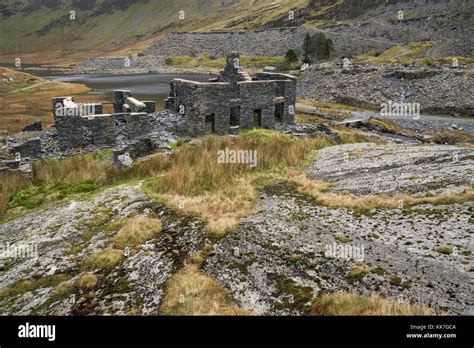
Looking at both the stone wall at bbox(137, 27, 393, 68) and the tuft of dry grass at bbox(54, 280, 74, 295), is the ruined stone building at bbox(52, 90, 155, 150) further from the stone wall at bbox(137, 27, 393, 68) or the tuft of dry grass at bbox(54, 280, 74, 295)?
the stone wall at bbox(137, 27, 393, 68)

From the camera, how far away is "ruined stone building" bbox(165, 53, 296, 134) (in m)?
28.6

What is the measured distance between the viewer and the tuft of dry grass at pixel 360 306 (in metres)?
7.92

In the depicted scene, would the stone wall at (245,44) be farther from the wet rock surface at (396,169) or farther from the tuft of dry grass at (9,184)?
the tuft of dry grass at (9,184)

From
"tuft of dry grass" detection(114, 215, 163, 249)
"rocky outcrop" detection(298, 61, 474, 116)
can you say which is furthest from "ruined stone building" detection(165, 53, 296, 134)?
A: "rocky outcrop" detection(298, 61, 474, 116)

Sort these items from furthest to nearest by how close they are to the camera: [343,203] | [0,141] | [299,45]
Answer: [299,45]
[0,141]
[343,203]

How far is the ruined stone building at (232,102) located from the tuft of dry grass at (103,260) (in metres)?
17.4

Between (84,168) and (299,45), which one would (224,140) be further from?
(299,45)

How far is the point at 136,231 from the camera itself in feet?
45.0

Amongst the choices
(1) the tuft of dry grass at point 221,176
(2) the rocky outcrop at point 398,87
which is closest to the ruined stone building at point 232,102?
(1) the tuft of dry grass at point 221,176

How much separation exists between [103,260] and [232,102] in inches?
779

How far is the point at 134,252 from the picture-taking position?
41.2ft

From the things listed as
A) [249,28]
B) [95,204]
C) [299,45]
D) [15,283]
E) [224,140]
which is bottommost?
[15,283]
